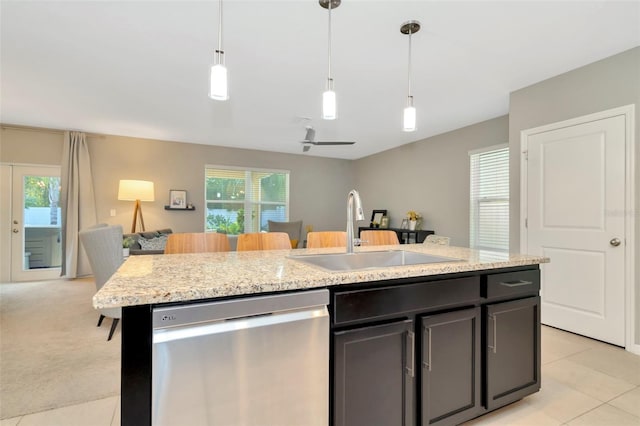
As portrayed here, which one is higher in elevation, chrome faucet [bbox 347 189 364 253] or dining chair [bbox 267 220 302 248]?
chrome faucet [bbox 347 189 364 253]

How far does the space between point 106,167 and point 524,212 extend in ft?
20.5

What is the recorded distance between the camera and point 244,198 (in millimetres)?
6379

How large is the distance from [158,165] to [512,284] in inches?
226

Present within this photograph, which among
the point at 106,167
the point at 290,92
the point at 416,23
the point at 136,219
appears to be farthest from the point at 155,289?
the point at 106,167

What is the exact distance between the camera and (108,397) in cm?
188

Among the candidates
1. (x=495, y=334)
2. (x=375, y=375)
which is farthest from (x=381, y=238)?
(x=375, y=375)

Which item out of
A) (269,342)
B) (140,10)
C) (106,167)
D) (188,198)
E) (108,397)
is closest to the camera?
(269,342)

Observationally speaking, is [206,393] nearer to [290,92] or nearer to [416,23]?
[416,23]

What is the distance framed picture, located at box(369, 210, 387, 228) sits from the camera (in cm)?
623

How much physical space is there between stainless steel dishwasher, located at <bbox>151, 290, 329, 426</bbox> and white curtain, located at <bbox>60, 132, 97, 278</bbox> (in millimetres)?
5345

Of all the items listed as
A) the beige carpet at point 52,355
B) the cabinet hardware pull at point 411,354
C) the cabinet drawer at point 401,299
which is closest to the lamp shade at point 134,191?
the beige carpet at point 52,355

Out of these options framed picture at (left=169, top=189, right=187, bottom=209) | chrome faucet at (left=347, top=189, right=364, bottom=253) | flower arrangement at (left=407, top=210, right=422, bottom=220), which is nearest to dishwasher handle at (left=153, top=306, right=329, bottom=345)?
chrome faucet at (left=347, top=189, right=364, bottom=253)

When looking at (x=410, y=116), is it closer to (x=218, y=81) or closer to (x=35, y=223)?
(x=218, y=81)

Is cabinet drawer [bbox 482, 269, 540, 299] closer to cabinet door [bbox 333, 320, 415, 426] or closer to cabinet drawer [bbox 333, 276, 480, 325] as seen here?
cabinet drawer [bbox 333, 276, 480, 325]
